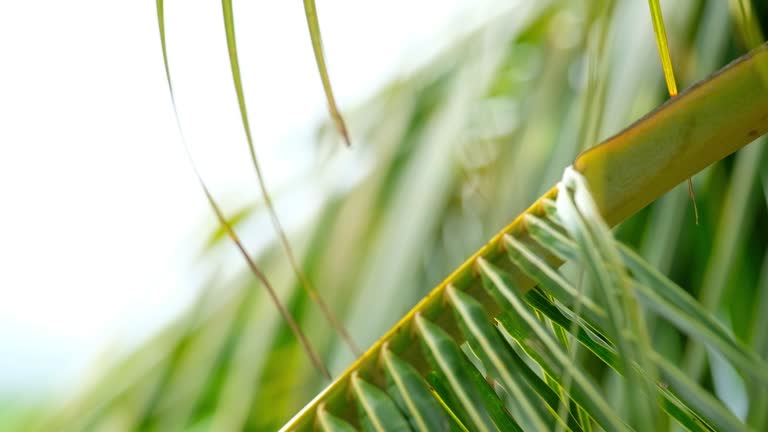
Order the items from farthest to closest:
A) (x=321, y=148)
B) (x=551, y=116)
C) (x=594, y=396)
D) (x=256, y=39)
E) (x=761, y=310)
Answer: (x=256, y=39), (x=321, y=148), (x=551, y=116), (x=761, y=310), (x=594, y=396)

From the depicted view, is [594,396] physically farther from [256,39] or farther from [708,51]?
[256,39]

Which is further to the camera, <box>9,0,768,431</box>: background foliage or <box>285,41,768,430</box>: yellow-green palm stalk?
<box>9,0,768,431</box>: background foliage

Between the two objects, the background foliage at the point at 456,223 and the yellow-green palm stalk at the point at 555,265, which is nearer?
the yellow-green palm stalk at the point at 555,265

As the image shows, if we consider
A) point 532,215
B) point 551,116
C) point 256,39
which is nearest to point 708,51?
point 551,116

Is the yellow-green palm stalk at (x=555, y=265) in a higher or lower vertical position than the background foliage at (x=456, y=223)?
lower

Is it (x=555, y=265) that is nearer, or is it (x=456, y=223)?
(x=555, y=265)

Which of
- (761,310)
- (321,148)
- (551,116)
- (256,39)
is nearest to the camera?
(761,310)

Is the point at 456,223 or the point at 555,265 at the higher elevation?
the point at 456,223

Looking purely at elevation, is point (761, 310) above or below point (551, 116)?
below
